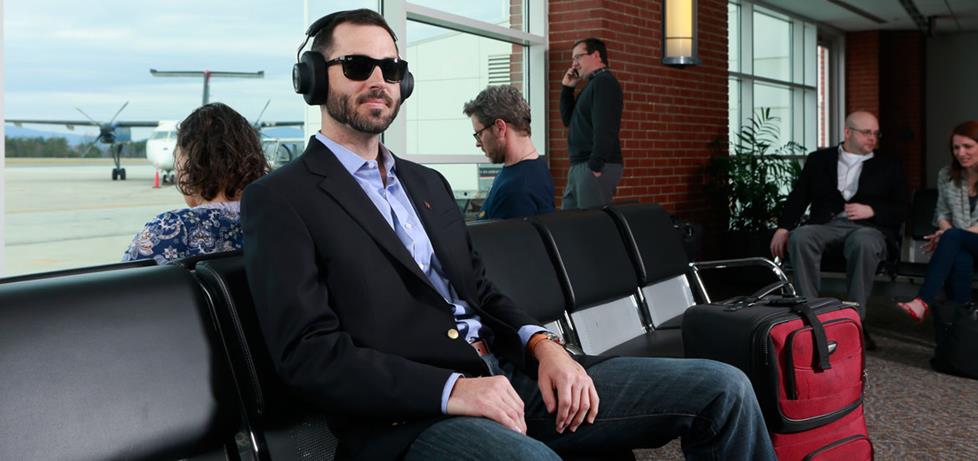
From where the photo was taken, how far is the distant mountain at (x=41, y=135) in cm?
388

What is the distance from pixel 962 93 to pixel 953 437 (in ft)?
46.0

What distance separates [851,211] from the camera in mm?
5316

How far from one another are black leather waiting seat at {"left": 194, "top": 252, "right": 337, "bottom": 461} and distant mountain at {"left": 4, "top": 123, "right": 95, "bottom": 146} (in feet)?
7.97

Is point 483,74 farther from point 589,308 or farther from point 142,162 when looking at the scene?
point 589,308

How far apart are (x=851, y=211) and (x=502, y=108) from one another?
2.60 metres

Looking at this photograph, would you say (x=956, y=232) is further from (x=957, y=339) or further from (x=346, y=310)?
(x=346, y=310)

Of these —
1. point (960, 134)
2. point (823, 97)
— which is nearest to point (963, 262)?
point (960, 134)

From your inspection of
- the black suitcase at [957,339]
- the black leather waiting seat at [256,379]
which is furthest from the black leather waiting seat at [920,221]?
the black leather waiting seat at [256,379]

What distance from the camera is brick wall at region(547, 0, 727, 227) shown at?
Answer: 21.5 ft

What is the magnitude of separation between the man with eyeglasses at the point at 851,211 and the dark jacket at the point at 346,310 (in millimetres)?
3750

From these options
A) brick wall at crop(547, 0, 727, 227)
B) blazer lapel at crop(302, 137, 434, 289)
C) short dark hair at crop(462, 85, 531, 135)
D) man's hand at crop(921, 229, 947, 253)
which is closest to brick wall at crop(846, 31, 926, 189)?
brick wall at crop(547, 0, 727, 227)

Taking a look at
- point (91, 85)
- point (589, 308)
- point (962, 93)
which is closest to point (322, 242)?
point (589, 308)

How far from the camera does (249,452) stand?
1.74 meters

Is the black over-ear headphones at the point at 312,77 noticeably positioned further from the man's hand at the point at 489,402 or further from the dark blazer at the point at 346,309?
the man's hand at the point at 489,402
